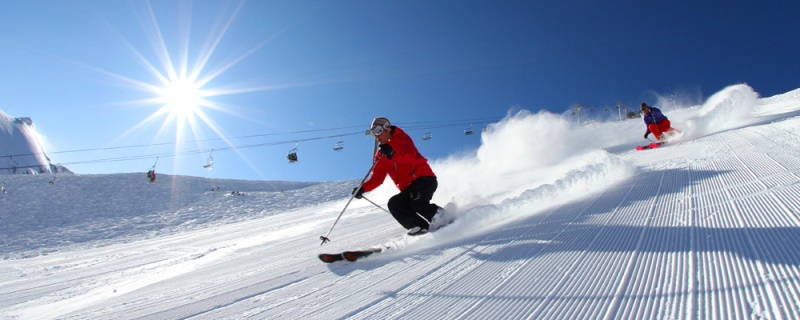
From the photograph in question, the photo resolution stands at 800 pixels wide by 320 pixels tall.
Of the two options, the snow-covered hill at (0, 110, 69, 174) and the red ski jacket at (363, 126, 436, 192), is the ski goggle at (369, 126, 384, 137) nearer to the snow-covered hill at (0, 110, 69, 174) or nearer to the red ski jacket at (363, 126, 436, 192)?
the red ski jacket at (363, 126, 436, 192)

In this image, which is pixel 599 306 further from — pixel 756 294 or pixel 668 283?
pixel 756 294

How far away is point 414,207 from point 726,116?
16.8 meters

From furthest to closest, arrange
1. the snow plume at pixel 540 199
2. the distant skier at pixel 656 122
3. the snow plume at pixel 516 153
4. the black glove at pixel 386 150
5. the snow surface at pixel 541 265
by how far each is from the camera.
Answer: the distant skier at pixel 656 122 → the snow plume at pixel 516 153 → the black glove at pixel 386 150 → the snow plume at pixel 540 199 → the snow surface at pixel 541 265

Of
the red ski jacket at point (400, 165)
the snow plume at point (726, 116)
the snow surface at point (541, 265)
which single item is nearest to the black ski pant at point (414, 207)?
the red ski jacket at point (400, 165)

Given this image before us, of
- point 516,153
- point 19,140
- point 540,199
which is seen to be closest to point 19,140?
point 19,140

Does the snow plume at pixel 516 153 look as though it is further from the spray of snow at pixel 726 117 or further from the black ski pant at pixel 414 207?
the black ski pant at pixel 414 207

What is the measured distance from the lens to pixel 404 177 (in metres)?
5.00

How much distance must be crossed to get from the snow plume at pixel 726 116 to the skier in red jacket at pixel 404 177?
39.7 feet

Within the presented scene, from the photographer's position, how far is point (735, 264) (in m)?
2.11

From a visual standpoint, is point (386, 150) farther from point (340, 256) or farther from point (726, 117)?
point (726, 117)

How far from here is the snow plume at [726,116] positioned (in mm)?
13627

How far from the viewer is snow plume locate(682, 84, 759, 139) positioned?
44.7ft

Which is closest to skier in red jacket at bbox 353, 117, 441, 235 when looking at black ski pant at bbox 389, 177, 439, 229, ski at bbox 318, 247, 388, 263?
black ski pant at bbox 389, 177, 439, 229

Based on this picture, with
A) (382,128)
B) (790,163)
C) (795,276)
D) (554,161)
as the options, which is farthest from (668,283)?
(554,161)
